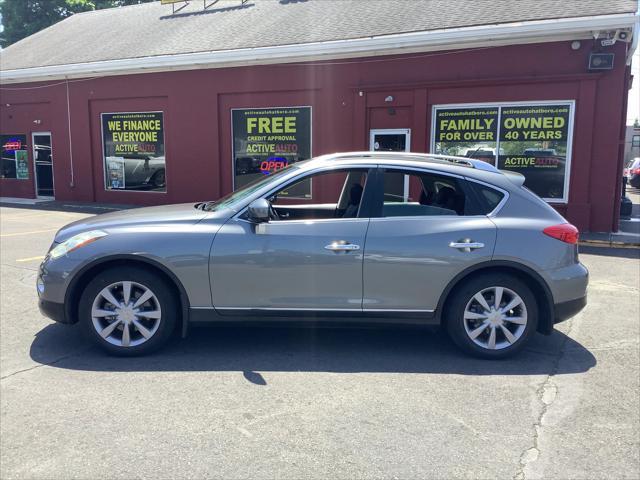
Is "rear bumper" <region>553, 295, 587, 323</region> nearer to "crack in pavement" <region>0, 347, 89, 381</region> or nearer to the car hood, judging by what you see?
the car hood

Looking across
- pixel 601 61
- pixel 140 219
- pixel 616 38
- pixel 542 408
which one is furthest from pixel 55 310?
pixel 616 38

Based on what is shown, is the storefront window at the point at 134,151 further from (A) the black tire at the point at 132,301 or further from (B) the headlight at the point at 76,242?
(A) the black tire at the point at 132,301

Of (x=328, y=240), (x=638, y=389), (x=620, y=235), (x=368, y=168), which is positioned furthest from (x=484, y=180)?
(x=620, y=235)

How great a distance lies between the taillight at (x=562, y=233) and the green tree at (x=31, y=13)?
3844 centimetres

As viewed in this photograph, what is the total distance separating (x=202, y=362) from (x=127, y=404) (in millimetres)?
844

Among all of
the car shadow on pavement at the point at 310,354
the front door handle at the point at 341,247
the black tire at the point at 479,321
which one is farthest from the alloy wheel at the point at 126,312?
the black tire at the point at 479,321

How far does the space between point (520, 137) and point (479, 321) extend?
28.2 ft

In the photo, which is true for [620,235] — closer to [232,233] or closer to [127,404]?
[232,233]

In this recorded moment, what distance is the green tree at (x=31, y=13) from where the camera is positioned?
3600 cm

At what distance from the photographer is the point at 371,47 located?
499 inches

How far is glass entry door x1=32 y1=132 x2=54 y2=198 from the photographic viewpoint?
18.2 meters

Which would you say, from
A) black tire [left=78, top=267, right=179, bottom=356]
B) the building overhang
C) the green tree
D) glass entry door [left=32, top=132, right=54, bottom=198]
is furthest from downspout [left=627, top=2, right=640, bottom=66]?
the green tree

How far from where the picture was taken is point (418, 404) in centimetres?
381

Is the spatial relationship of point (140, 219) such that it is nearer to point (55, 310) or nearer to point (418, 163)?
point (55, 310)
